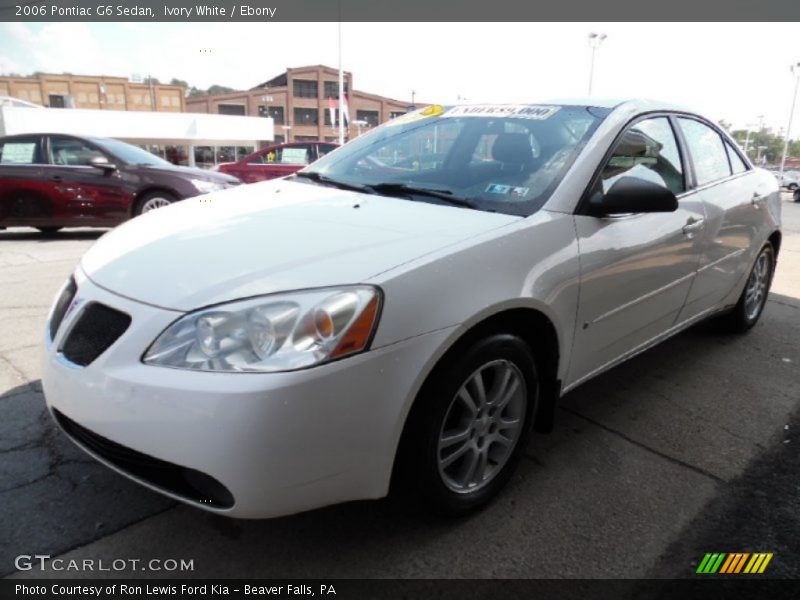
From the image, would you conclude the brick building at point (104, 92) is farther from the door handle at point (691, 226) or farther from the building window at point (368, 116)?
the door handle at point (691, 226)

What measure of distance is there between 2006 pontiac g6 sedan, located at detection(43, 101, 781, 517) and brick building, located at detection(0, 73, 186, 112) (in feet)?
279

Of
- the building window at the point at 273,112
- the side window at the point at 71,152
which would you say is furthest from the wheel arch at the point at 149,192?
the building window at the point at 273,112

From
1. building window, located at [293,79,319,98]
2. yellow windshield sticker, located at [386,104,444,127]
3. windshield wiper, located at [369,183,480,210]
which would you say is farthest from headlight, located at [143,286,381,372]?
building window, located at [293,79,319,98]

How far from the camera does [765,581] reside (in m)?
1.92

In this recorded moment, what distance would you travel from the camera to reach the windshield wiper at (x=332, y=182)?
8.89 ft

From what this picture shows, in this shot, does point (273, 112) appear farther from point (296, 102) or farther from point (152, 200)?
point (152, 200)

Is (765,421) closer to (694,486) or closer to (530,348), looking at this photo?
(694,486)

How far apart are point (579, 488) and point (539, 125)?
5.29ft

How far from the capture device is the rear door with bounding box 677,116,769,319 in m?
3.24

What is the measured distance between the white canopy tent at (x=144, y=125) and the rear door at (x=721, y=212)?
30.5 m

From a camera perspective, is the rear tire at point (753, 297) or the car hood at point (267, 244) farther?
the rear tire at point (753, 297)

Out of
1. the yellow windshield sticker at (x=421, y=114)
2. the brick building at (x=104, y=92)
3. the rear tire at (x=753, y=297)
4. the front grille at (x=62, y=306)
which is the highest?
the brick building at (x=104, y=92)

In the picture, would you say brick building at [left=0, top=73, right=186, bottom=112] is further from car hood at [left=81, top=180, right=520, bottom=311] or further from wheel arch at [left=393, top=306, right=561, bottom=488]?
wheel arch at [left=393, top=306, right=561, bottom=488]

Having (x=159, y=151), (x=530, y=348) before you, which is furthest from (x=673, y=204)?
(x=159, y=151)
